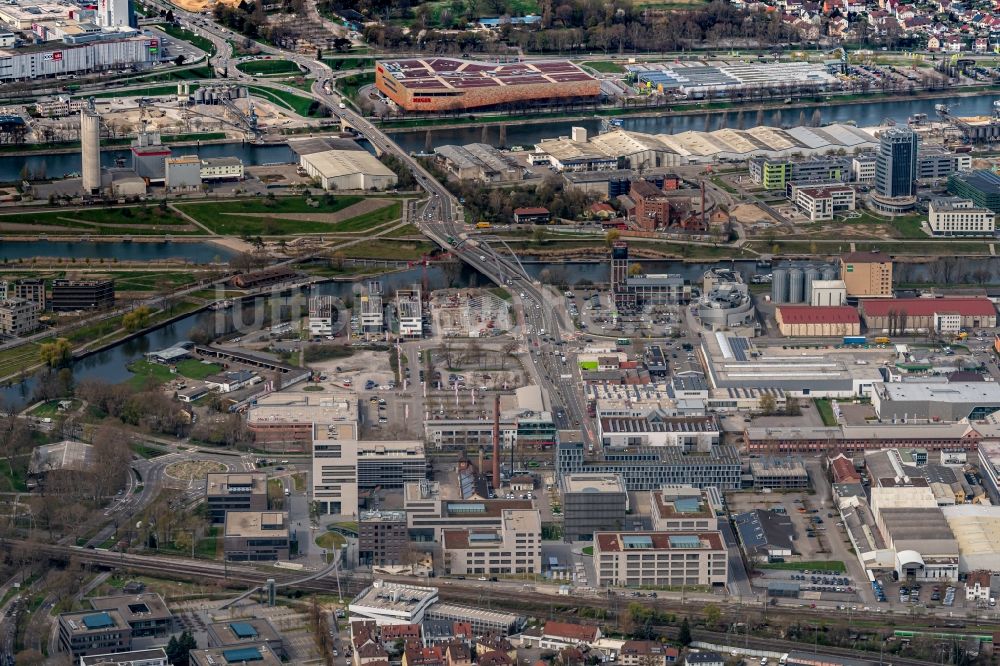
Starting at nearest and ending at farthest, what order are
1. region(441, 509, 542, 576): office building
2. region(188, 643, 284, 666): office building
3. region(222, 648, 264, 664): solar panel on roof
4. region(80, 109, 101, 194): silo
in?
region(188, 643, 284, 666): office building → region(222, 648, 264, 664): solar panel on roof → region(441, 509, 542, 576): office building → region(80, 109, 101, 194): silo

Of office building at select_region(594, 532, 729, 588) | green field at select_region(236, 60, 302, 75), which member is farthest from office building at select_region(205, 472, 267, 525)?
green field at select_region(236, 60, 302, 75)

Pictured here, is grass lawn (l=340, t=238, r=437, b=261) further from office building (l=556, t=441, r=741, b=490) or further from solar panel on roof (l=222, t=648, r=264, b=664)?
solar panel on roof (l=222, t=648, r=264, b=664)

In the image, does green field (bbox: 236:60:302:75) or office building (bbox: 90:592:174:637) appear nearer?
office building (bbox: 90:592:174:637)

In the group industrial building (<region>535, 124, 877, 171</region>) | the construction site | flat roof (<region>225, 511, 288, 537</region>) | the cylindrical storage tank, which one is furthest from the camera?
industrial building (<region>535, 124, 877, 171</region>)

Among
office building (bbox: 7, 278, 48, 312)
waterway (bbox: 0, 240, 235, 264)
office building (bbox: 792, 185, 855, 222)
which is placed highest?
office building (bbox: 792, 185, 855, 222)

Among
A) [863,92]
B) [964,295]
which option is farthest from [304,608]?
[863,92]

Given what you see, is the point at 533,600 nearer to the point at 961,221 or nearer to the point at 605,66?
the point at 961,221

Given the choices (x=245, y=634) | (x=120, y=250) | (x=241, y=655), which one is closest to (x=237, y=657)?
(x=241, y=655)
